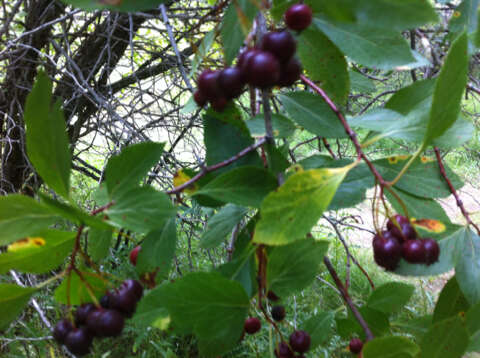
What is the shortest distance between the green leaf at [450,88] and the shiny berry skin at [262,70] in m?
0.18

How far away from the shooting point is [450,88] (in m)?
0.41

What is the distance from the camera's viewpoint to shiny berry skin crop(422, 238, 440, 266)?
48 cm

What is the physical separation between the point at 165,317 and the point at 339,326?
313mm

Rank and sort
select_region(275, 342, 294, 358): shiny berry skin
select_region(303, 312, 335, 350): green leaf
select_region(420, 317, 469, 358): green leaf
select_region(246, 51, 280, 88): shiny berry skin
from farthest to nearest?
select_region(303, 312, 335, 350): green leaf, select_region(275, 342, 294, 358): shiny berry skin, select_region(420, 317, 469, 358): green leaf, select_region(246, 51, 280, 88): shiny berry skin

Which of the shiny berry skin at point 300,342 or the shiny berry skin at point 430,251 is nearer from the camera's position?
the shiny berry skin at point 430,251

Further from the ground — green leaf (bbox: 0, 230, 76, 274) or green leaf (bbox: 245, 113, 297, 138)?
green leaf (bbox: 245, 113, 297, 138)

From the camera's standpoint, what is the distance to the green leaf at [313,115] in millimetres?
537

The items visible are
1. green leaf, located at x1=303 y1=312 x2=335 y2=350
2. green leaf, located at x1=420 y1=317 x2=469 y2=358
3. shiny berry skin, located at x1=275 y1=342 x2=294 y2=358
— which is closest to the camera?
green leaf, located at x1=420 y1=317 x2=469 y2=358

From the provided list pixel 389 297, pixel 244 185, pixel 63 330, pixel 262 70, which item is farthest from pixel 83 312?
pixel 389 297

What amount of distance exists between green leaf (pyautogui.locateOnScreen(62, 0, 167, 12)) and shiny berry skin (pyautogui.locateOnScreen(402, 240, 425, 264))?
0.43 metres

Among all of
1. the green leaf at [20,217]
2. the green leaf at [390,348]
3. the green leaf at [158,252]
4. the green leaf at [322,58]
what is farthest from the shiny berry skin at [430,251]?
the green leaf at [20,217]

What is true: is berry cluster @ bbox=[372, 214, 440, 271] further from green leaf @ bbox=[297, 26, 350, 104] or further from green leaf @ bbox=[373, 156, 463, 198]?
green leaf @ bbox=[297, 26, 350, 104]

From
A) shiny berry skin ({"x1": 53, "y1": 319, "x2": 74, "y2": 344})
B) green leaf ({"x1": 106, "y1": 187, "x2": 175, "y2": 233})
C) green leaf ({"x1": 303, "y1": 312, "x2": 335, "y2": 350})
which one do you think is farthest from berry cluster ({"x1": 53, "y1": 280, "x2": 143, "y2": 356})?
green leaf ({"x1": 303, "y1": 312, "x2": 335, "y2": 350})

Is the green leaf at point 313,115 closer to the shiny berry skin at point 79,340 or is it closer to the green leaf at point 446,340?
the green leaf at point 446,340
